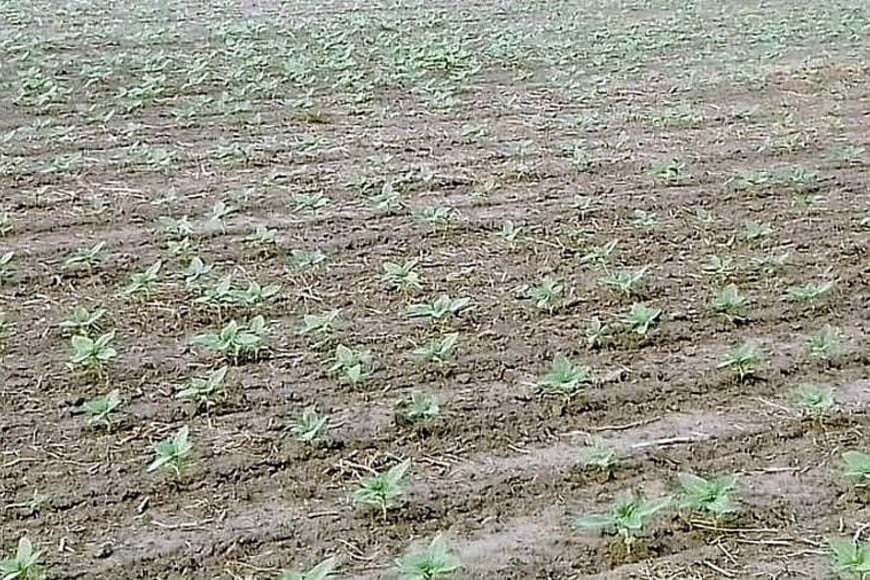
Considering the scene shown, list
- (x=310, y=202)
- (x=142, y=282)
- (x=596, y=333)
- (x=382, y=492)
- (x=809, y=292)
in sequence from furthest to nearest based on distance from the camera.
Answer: (x=310, y=202) → (x=142, y=282) → (x=809, y=292) → (x=596, y=333) → (x=382, y=492)

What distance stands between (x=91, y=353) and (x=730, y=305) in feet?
6.02

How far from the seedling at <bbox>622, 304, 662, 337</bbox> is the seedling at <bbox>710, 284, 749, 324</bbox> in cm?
19

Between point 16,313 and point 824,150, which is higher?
point 16,313

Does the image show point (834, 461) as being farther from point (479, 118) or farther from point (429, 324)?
point (479, 118)

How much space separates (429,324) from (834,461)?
1240 millimetres

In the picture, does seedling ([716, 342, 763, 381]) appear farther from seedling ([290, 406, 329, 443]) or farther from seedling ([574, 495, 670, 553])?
seedling ([290, 406, 329, 443])

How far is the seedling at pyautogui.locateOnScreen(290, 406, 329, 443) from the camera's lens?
2.67 m

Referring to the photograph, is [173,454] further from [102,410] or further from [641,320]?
[641,320]

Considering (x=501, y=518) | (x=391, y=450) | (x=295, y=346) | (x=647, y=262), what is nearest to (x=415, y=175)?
(x=647, y=262)

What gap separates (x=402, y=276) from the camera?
367cm

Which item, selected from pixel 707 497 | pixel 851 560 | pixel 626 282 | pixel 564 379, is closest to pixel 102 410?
pixel 564 379

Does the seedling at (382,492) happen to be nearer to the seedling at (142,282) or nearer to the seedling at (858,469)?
the seedling at (858,469)

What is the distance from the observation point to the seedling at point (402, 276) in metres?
3.63

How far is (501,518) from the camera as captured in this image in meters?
2.39
